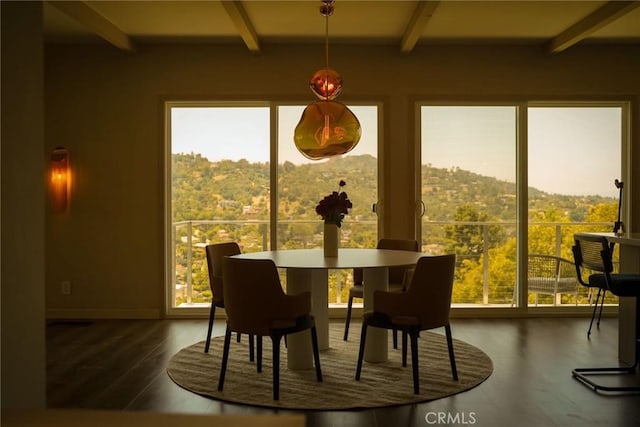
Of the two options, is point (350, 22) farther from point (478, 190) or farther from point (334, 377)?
point (334, 377)

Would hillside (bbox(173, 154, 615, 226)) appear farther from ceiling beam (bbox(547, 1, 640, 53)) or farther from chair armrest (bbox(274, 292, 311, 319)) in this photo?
chair armrest (bbox(274, 292, 311, 319))

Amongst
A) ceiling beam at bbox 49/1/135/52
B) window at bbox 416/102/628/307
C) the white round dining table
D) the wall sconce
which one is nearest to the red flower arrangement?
the white round dining table

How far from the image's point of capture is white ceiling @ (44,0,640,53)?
4586mm

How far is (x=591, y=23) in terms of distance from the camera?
4832 mm

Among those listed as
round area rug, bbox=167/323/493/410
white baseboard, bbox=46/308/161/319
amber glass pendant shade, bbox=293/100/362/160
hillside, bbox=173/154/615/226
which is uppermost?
amber glass pendant shade, bbox=293/100/362/160

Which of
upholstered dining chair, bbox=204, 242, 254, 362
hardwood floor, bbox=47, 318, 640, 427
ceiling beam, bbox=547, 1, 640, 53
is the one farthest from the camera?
ceiling beam, bbox=547, 1, 640, 53

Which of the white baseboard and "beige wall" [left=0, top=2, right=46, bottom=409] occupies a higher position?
"beige wall" [left=0, top=2, right=46, bottom=409]

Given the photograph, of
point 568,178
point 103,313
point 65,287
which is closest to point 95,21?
point 65,287

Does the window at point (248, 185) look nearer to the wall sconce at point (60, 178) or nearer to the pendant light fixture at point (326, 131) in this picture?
the wall sconce at point (60, 178)

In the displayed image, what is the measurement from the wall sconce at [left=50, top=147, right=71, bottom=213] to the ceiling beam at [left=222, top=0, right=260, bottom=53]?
2201 millimetres

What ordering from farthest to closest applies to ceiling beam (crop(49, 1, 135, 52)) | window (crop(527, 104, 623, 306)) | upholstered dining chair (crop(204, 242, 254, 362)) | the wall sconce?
window (crop(527, 104, 623, 306))
the wall sconce
ceiling beam (crop(49, 1, 135, 52))
upholstered dining chair (crop(204, 242, 254, 362))

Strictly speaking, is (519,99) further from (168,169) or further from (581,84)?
(168,169)

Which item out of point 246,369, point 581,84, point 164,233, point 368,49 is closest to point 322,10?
point 368,49

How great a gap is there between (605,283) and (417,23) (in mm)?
2549
